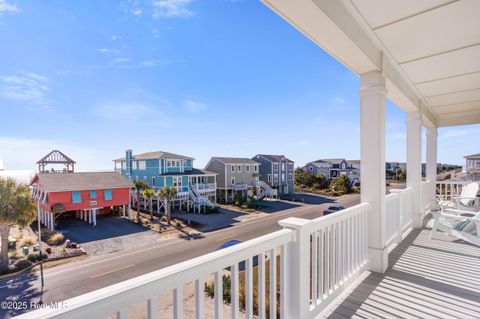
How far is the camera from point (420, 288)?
227cm

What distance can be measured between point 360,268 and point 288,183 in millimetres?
23647

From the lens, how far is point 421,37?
2.44m

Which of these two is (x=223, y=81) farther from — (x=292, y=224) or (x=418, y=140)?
(x=292, y=224)

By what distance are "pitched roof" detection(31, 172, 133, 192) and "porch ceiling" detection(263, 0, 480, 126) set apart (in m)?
16.0

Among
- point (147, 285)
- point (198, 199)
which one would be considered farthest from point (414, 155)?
point (198, 199)

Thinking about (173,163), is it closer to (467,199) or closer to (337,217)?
(467,199)

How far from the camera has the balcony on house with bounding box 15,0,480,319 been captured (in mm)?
1066

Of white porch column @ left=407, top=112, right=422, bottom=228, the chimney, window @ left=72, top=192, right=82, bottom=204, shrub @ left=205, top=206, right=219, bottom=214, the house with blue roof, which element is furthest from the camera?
the chimney

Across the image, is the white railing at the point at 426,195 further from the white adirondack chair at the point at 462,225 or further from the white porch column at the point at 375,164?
the white porch column at the point at 375,164

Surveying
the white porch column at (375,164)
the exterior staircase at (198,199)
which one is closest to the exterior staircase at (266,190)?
the exterior staircase at (198,199)

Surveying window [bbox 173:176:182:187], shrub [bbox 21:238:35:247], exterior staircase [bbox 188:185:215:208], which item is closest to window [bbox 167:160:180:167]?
window [bbox 173:176:182:187]

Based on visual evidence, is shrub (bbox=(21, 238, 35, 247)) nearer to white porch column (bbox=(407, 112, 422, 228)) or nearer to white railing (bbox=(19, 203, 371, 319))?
white railing (bbox=(19, 203, 371, 319))

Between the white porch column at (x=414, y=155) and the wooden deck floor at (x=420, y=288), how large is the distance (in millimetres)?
1449

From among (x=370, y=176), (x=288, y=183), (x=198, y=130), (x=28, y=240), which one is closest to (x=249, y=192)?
(x=288, y=183)
